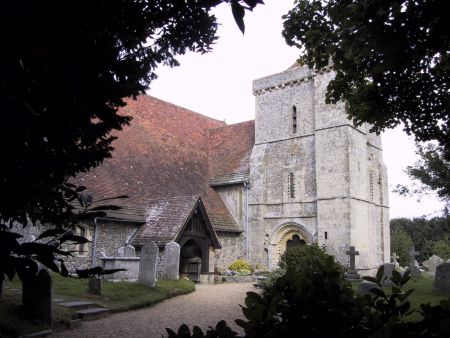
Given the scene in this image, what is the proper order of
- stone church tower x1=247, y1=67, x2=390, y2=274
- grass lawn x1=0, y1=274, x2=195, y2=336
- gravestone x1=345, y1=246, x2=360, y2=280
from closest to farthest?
grass lawn x1=0, y1=274, x2=195, y2=336
gravestone x1=345, y1=246, x2=360, y2=280
stone church tower x1=247, y1=67, x2=390, y2=274

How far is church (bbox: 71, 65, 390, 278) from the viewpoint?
709 inches

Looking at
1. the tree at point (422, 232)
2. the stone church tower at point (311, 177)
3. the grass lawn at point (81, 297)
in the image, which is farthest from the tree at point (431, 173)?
the tree at point (422, 232)

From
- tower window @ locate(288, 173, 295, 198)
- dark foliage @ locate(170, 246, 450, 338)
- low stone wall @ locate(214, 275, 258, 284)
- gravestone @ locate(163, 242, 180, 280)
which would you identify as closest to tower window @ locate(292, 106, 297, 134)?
tower window @ locate(288, 173, 295, 198)

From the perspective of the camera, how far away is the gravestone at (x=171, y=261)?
1481 centimetres

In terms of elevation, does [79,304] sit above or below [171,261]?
below

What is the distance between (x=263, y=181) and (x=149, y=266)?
1097 cm

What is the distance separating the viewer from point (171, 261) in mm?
14773

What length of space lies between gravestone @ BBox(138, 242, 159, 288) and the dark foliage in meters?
10.9

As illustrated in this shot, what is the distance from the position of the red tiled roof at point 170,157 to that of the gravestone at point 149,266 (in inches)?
163

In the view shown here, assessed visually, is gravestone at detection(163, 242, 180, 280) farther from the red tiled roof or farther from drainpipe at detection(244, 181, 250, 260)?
drainpipe at detection(244, 181, 250, 260)

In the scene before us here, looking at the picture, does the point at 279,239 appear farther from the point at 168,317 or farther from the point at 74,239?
the point at 74,239

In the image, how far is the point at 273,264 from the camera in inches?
847

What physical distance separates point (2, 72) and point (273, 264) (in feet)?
68.6

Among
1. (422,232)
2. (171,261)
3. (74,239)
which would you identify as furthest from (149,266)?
(422,232)
